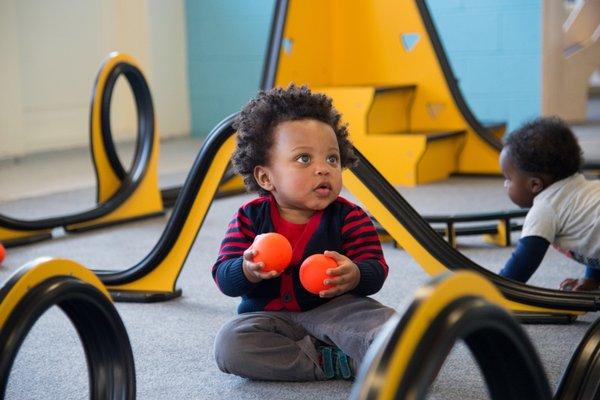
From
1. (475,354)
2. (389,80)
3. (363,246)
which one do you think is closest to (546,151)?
(363,246)

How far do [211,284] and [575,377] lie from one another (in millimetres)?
1428

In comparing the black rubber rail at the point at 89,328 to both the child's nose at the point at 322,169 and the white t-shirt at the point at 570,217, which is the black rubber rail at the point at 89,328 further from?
the white t-shirt at the point at 570,217

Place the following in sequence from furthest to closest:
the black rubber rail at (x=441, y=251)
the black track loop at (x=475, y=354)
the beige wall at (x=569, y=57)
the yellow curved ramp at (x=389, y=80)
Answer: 1. the beige wall at (x=569, y=57)
2. the yellow curved ramp at (x=389, y=80)
3. the black rubber rail at (x=441, y=251)
4. the black track loop at (x=475, y=354)

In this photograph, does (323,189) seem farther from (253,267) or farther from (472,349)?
(472,349)

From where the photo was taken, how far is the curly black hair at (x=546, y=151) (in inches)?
91.4

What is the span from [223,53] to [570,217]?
4.57 m

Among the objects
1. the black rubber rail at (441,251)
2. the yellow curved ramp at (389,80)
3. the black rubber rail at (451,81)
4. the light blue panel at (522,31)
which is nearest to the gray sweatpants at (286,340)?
the black rubber rail at (441,251)

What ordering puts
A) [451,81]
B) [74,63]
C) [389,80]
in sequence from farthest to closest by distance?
[74,63]
[389,80]
[451,81]

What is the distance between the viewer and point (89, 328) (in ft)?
4.47

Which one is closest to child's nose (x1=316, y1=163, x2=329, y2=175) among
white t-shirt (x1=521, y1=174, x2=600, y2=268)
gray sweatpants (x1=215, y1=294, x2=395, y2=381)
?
gray sweatpants (x1=215, y1=294, x2=395, y2=381)

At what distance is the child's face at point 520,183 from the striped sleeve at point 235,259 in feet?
2.61

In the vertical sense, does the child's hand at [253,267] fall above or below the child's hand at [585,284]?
above

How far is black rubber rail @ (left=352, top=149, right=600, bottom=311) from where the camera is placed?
7.09ft

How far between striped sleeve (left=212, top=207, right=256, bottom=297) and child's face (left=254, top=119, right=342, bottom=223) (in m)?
0.11
